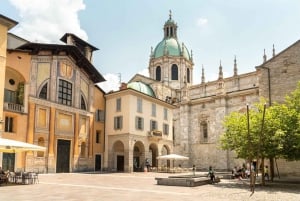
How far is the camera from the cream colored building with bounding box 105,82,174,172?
3653 cm

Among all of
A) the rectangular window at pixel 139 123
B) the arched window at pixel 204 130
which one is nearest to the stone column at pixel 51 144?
the rectangular window at pixel 139 123

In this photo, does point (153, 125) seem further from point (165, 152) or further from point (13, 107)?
point (13, 107)

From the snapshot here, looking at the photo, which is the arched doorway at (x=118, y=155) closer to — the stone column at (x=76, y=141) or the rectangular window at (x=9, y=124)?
the stone column at (x=76, y=141)

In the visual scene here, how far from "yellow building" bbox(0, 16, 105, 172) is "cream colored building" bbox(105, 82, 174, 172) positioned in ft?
4.23

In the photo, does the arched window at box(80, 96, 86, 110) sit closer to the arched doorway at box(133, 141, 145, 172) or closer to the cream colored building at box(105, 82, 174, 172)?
the cream colored building at box(105, 82, 174, 172)

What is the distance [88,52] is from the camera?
39.8 metres

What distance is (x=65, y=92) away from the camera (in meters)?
33.8

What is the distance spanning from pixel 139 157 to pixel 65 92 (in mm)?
13182

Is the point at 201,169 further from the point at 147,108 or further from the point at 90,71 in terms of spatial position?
the point at 90,71

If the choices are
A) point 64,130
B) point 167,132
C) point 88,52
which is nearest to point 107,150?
point 64,130

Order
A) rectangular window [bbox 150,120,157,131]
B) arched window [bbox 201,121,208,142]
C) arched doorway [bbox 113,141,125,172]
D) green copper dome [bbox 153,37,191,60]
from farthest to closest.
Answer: green copper dome [bbox 153,37,191,60] < arched window [bbox 201,121,208,142] < rectangular window [bbox 150,120,157,131] < arched doorway [bbox 113,141,125,172]

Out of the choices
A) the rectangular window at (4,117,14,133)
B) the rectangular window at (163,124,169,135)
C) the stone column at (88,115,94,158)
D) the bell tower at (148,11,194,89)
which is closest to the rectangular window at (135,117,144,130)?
the stone column at (88,115,94,158)

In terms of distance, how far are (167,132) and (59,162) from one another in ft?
54.4

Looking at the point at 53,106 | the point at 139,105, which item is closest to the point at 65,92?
the point at 53,106
